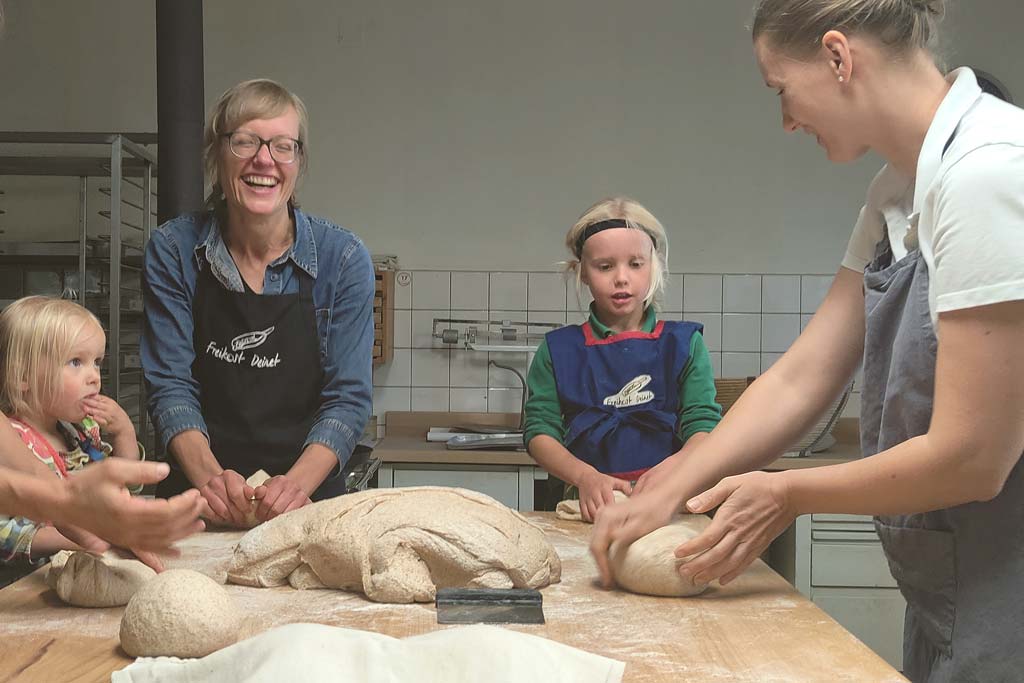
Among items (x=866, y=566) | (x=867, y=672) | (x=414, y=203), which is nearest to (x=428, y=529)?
(x=867, y=672)

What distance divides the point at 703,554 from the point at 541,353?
94cm

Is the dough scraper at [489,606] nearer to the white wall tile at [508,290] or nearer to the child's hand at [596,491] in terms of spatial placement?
the child's hand at [596,491]

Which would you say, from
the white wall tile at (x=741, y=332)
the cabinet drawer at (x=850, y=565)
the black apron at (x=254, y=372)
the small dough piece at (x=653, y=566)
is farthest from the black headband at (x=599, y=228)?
the white wall tile at (x=741, y=332)

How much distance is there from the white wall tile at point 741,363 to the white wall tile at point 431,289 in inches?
43.0

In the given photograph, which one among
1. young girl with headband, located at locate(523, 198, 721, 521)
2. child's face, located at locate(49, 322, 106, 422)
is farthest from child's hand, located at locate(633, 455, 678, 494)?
child's face, located at locate(49, 322, 106, 422)

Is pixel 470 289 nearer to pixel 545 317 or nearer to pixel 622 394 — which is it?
pixel 545 317

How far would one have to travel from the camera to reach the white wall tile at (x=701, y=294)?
373 cm

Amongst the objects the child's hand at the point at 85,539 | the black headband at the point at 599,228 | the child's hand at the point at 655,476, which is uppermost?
the black headband at the point at 599,228

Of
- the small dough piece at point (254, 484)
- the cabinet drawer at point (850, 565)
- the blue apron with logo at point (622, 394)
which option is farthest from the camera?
the cabinet drawer at point (850, 565)

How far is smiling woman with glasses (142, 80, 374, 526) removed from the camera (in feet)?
5.62

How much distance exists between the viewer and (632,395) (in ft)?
6.49

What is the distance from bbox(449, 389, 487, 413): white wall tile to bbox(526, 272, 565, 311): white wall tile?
0.39 m

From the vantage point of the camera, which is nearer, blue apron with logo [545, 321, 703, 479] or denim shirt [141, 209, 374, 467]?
denim shirt [141, 209, 374, 467]

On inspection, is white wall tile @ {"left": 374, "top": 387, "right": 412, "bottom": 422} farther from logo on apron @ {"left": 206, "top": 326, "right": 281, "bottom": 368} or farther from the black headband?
logo on apron @ {"left": 206, "top": 326, "right": 281, "bottom": 368}
